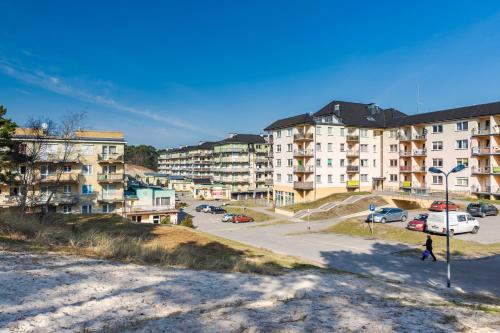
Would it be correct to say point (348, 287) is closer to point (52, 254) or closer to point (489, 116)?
point (52, 254)

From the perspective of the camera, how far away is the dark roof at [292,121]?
55106 mm

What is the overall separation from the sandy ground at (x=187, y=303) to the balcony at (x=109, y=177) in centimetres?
3359

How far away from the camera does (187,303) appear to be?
8547 mm

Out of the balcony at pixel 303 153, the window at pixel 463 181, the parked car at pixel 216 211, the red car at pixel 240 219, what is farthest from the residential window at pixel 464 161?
the parked car at pixel 216 211

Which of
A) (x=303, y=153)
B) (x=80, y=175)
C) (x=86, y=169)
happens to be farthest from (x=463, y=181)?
(x=80, y=175)

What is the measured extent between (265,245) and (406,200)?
29.3m

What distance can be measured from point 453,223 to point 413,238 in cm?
366

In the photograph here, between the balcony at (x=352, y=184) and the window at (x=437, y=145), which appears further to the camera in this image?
the balcony at (x=352, y=184)

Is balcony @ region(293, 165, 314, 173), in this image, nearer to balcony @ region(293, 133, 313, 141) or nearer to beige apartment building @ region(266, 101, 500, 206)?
beige apartment building @ region(266, 101, 500, 206)

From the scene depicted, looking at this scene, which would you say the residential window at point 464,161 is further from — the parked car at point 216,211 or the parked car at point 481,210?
the parked car at point 216,211

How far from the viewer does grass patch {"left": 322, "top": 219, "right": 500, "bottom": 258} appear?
24141mm

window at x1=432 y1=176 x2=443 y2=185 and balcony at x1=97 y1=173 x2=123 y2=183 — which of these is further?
window at x1=432 y1=176 x2=443 y2=185

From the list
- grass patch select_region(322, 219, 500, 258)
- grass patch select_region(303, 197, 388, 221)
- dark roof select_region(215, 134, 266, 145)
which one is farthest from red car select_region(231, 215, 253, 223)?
dark roof select_region(215, 134, 266, 145)

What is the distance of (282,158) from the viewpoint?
60625mm
